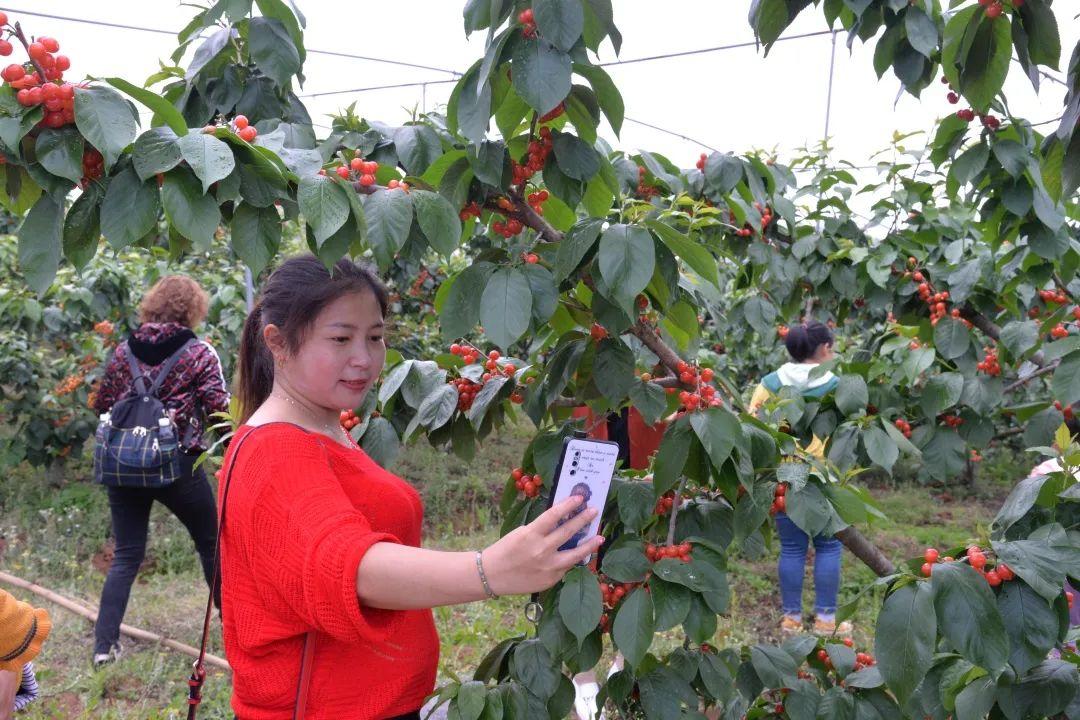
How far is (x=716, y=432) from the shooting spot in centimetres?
145

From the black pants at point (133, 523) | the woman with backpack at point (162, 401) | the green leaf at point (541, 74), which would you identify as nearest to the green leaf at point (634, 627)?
the green leaf at point (541, 74)

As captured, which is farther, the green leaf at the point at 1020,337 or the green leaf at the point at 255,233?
the green leaf at the point at 1020,337

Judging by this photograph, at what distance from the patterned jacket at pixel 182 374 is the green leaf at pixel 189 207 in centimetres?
324

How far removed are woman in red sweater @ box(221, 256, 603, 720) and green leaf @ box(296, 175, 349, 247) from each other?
11cm

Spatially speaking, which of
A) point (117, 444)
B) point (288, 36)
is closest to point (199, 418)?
point (117, 444)

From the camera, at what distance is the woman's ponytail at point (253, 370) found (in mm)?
1774

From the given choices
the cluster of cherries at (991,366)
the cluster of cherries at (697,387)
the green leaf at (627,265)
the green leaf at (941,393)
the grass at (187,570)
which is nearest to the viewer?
the green leaf at (627,265)

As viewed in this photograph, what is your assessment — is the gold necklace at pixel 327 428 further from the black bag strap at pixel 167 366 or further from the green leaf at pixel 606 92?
the black bag strap at pixel 167 366

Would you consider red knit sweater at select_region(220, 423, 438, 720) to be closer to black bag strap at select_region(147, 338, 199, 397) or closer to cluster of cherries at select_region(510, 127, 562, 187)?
cluster of cherries at select_region(510, 127, 562, 187)

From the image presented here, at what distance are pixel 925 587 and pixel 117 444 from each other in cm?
365

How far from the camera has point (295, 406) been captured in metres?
1.55

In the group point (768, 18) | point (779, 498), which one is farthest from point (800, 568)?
point (768, 18)

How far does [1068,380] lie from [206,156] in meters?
1.68

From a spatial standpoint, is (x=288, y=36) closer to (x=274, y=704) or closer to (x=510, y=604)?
(x=274, y=704)
